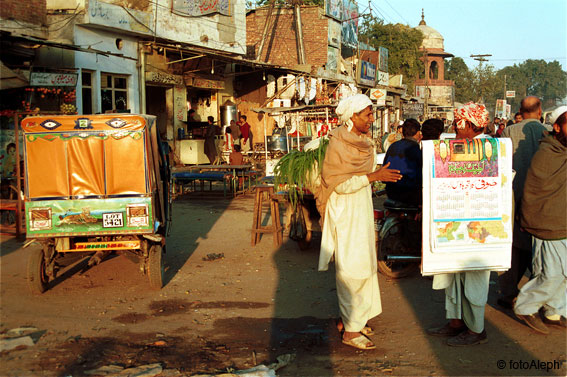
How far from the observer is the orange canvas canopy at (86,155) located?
20.6ft

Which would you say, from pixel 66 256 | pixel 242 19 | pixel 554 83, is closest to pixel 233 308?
pixel 66 256

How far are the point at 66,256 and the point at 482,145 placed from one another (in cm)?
485

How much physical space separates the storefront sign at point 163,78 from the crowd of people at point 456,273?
48.1ft

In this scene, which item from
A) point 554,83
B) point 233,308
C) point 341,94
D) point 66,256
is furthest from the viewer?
point 554,83

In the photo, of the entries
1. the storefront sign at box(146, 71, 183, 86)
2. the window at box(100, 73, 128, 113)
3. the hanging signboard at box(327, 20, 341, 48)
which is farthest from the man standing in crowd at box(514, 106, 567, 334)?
the hanging signboard at box(327, 20, 341, 48)

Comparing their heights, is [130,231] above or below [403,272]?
above

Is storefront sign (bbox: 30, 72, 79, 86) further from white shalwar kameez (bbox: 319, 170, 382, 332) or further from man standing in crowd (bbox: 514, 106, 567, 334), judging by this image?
man standing in crowd (bbox: 514, 106, 567, 334)

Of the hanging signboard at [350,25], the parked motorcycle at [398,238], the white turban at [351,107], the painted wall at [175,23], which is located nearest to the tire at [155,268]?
the parked motorcycle at [398,238]

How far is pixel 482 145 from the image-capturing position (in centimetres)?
455

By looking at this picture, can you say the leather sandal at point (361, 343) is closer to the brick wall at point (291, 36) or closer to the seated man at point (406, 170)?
the seated man at point (406, 170)

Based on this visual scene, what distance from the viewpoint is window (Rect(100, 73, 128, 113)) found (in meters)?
16.7

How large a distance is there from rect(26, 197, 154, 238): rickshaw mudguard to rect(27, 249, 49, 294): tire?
0.28m

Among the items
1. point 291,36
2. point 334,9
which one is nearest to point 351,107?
point 291,36

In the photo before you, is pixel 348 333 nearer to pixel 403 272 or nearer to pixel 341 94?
pixel 403 272
